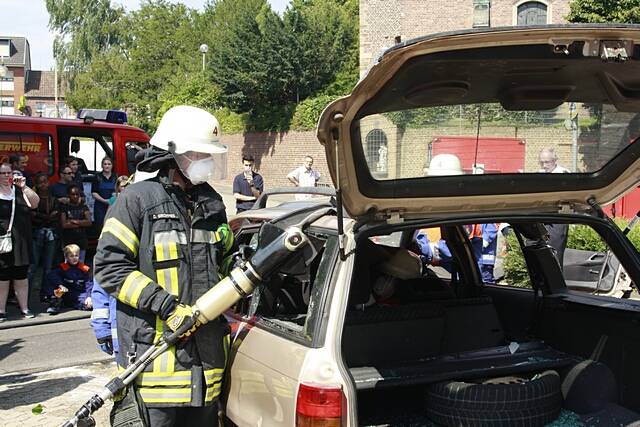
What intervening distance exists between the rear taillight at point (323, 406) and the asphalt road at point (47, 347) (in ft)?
13.7

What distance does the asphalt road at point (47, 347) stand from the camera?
20.3ft

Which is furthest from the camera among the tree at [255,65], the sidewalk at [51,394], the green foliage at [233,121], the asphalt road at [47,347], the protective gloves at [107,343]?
the green foliage at [233,121]

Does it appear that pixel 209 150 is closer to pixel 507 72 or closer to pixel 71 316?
pixel 507 72

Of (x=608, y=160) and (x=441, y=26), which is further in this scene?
(x=441, y=26)

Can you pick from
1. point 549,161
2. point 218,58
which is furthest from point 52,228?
point 218,58

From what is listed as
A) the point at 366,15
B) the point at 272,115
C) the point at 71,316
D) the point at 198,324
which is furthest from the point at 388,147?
the point at 272,115

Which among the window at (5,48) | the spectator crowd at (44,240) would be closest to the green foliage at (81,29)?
the window at (5,48)

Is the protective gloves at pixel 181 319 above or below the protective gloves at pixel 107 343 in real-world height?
above

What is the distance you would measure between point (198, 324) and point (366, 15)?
1193 inches

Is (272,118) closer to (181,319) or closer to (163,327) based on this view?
(163,327)

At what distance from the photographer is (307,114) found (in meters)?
32.1

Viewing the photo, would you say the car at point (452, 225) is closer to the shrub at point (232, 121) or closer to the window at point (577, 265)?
the window at point (577, 265)

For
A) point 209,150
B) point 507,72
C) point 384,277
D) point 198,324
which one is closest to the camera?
point 507,72

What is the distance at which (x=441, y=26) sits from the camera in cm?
3158
